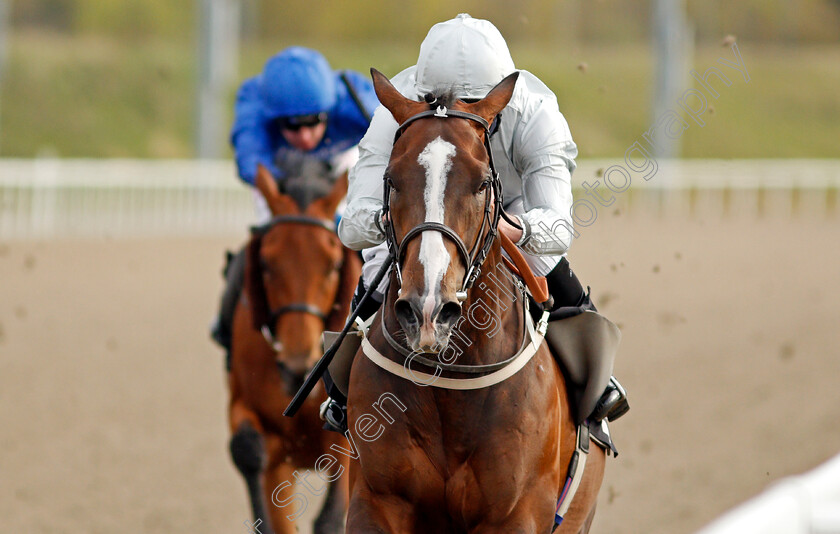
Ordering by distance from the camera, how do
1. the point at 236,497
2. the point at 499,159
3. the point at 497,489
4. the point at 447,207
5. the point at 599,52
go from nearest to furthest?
1. the point at 447,207
2. the point at 497,489
3. the point at 499,159
4. the point at 236,497
5. the point at 599,52

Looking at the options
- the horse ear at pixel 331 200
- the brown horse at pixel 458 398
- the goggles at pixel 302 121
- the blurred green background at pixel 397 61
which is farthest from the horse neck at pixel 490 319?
the blurred green background at pixel 397 61

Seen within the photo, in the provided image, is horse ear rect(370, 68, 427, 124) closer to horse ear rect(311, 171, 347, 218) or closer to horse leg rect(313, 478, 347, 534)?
horse ear rect(311, 171, 347, 218)

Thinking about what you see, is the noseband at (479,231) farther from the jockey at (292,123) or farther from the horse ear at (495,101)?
the jockey at (292,123)

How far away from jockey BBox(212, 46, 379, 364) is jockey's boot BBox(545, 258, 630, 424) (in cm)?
201

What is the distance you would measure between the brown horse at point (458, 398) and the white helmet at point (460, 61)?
14 cm

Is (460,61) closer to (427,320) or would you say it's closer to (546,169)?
(546,169)

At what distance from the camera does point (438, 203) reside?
253cm

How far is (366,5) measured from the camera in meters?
41.1

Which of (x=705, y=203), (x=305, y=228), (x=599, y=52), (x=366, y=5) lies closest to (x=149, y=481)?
(x=305, y=228)

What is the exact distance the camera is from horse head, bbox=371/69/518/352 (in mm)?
2424

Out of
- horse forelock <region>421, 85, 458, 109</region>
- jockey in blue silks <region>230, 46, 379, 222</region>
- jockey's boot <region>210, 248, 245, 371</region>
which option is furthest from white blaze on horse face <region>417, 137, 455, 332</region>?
jockey's boot <region>210, 248, 245, 371</region>

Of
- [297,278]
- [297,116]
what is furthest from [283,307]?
[297,116]

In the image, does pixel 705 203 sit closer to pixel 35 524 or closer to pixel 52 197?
pixel 52 197

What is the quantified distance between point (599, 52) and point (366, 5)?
365 inches
